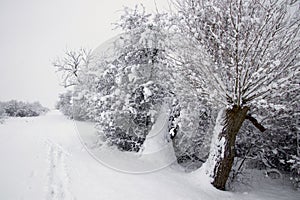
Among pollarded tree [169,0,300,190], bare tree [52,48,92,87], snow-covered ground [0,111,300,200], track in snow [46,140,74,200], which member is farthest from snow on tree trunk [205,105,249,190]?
bare tree [52,48,92,87]

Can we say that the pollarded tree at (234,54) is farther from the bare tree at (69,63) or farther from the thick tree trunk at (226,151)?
the bare tree at (69,63)

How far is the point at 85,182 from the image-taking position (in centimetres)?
500

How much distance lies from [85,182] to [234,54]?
4716 mm

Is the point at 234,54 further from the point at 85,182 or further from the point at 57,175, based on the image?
the point at 57,175

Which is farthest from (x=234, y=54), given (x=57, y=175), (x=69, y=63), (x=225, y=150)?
(x=69, y=63)

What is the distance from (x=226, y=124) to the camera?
242 inches

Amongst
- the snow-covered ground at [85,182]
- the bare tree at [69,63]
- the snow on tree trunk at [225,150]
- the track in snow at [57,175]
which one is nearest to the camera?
the track in snow at [57,175]

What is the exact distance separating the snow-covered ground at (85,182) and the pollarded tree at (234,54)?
3.49 feet

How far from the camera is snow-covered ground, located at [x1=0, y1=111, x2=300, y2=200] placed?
4.43 meters

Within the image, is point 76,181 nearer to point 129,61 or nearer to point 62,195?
point 62,195

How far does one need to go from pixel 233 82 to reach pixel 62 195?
469 centimetres

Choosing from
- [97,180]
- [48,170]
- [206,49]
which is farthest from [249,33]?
[48,170]

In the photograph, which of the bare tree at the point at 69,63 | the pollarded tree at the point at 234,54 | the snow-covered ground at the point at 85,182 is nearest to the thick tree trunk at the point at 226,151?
the pollarded tree at the point at 234,54

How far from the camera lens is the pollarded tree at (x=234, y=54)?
5332mm
